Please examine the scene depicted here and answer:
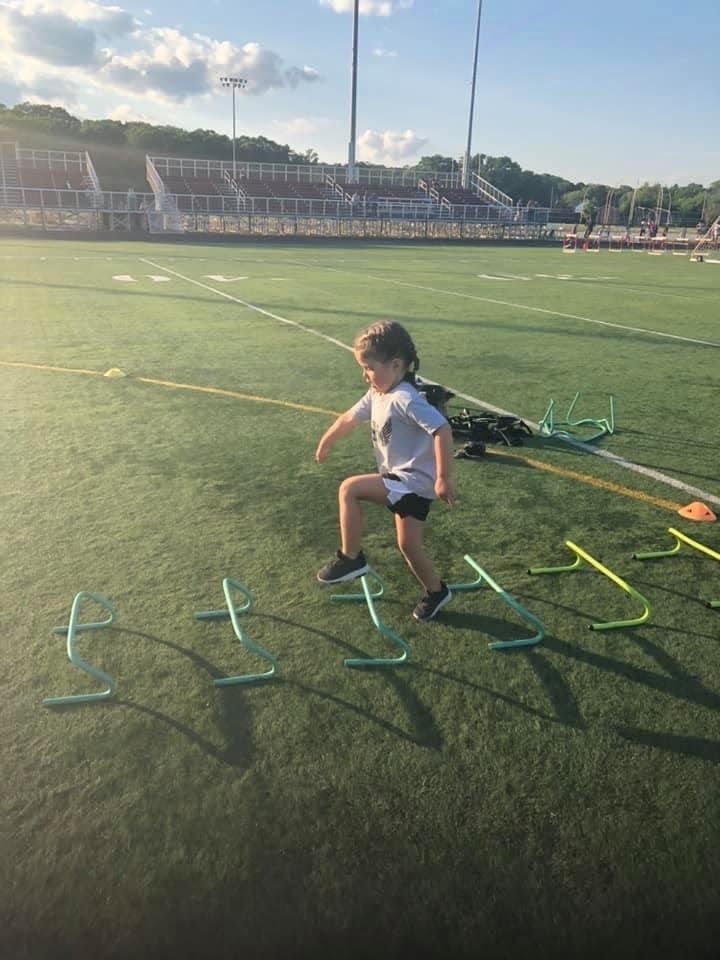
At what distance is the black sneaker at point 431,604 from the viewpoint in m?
4.07

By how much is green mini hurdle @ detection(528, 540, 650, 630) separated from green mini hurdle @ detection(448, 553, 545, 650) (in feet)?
1.12

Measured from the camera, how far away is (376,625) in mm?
3891

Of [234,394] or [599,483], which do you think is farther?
[234,394]

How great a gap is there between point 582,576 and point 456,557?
81cm

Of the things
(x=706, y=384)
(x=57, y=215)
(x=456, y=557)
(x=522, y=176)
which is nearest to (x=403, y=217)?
(x=57, y=215)

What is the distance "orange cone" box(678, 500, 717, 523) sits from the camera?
543 centimetres

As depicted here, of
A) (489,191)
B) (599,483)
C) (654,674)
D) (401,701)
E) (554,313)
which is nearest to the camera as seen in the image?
(401,701)

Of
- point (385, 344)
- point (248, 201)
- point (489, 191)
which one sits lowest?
point (385, 344)

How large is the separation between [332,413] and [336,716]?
5363mm

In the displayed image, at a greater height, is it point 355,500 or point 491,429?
point 355,500

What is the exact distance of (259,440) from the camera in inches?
285

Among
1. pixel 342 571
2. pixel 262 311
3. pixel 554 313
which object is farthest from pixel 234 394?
pixel 554 313

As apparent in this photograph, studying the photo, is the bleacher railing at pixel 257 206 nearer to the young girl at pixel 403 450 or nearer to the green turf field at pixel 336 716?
the green turf field at pixel 336 716

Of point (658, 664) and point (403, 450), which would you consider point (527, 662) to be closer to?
point (658, 664)
